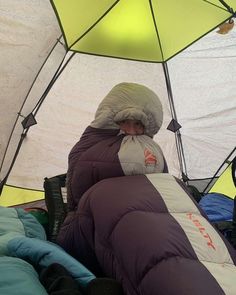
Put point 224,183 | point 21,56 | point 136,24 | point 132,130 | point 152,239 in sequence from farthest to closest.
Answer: point 224,183 < point 136,24 < point 21,56 < point 132,130 < point 152,239

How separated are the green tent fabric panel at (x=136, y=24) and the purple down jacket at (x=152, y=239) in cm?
102

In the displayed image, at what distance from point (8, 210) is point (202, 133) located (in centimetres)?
162

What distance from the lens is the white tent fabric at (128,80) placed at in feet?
6.38

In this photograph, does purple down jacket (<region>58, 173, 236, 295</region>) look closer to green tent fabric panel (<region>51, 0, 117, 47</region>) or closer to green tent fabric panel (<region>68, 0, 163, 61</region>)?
green tent fabric panel (<region>51, 0, 117, 47</region>)

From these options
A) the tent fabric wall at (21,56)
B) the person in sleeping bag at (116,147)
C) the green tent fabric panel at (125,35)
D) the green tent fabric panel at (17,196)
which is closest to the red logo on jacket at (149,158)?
the person in sleeping bag at (116,147)

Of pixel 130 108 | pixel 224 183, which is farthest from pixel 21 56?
pixel 224 183

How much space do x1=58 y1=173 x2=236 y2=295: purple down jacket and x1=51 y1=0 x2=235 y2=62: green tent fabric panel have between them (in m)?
1.02

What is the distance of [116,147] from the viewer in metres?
1.08

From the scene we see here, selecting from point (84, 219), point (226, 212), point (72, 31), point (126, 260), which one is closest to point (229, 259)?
point (126, 260)

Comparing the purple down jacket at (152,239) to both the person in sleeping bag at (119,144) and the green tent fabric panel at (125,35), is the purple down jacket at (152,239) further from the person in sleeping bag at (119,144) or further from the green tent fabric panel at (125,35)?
the green tent fabric panel at (125,35)

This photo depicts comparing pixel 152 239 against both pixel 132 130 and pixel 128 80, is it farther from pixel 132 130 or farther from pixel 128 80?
pixel 128 80

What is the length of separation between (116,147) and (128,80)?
1.15 m

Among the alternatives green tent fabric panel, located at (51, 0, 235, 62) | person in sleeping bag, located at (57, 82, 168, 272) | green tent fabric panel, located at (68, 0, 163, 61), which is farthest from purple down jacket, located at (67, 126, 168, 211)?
green tent fabric panel, located at (68, 0, 163, 61)

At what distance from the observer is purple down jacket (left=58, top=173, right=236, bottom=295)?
649 mm
